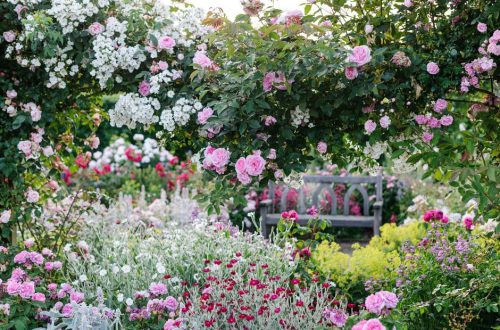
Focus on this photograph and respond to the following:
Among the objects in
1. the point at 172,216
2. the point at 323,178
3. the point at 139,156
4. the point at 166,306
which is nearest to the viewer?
the point at 166,306

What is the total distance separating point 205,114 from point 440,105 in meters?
1.11

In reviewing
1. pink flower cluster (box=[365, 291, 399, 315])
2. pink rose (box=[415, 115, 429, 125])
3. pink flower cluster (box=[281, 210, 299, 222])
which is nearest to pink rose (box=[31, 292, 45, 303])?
pink flower cluster (box=[281, 210, 299, 222])

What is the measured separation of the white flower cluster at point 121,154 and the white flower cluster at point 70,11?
4.97 metres

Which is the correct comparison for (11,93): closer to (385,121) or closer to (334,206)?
(385,121)

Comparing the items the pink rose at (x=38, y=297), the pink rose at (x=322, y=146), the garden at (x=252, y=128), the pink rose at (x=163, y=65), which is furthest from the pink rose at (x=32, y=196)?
the pink rose at (x=322, y=146)

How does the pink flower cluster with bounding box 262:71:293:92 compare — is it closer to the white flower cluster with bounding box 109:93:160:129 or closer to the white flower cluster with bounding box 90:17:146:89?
the white flower cluster with bounding box 109:93:160:129

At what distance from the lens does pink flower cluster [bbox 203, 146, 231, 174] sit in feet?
10.3

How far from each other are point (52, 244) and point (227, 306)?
5.16 ft

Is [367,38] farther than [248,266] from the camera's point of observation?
No

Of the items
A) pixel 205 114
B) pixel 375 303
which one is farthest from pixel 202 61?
pixel 375 303

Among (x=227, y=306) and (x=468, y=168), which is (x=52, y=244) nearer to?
(x=227, y=306)

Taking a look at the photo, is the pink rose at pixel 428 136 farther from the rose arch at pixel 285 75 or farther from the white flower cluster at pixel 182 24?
the white flower cluster at pixel 182 24

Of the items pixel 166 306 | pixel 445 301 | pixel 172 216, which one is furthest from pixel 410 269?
pixel 172 216

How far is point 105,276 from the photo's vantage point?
145 inches
